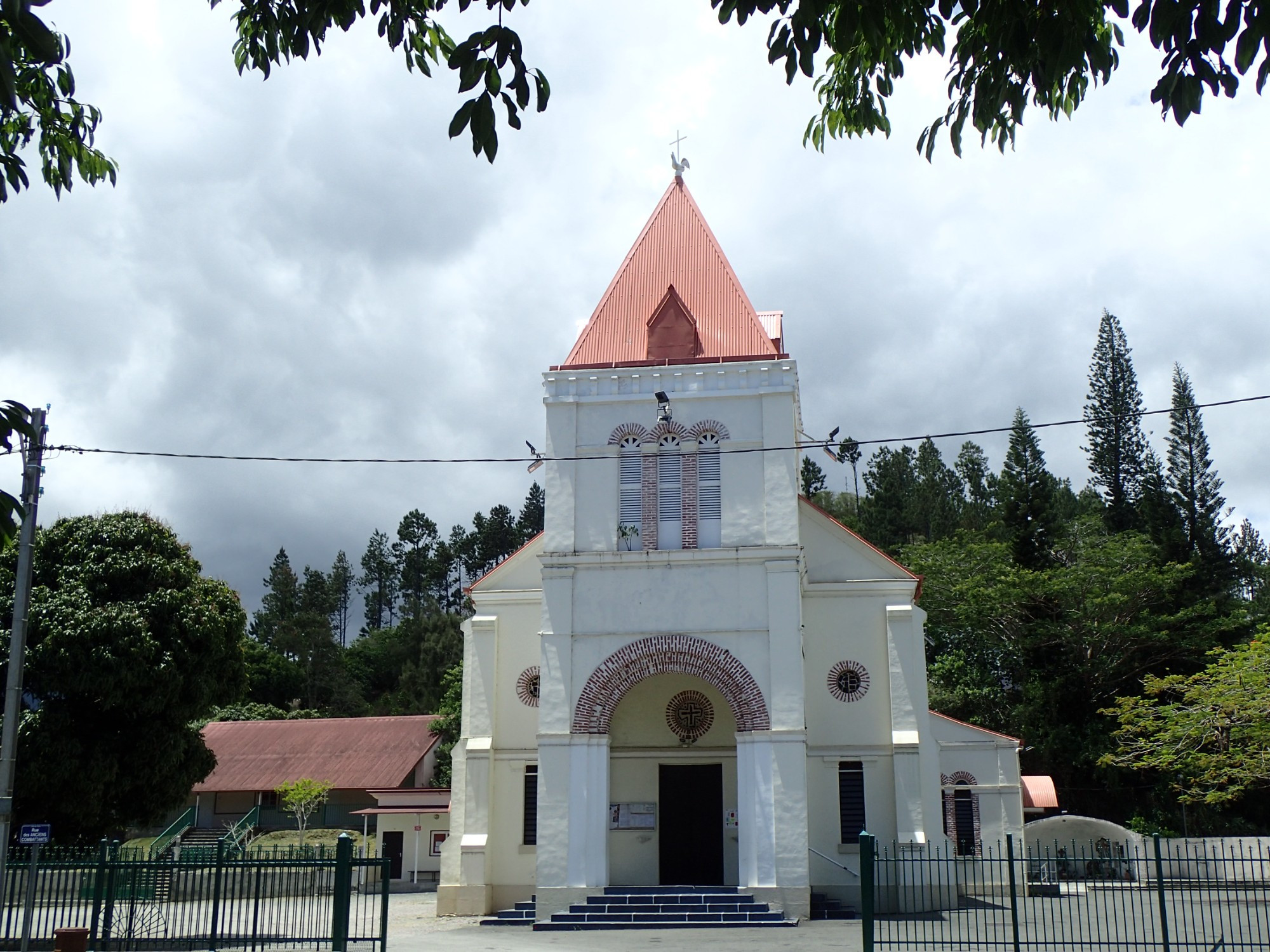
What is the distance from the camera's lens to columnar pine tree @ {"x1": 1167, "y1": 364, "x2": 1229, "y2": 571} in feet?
162

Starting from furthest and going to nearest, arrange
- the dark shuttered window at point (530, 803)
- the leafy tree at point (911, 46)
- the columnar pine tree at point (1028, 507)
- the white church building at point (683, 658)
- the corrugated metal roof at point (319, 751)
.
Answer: the columnar pine tree at point (1028, 507)
the corrugated metal roof at point (319, 751)
the dark shuttered window at point (530, 803)
the white church building at point (683, 658)
the leafy tree at point (911, 46)

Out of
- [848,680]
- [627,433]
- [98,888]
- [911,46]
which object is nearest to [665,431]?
[627,433]

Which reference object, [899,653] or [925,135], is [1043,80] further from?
[899,653]

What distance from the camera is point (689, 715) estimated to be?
22.7 metres

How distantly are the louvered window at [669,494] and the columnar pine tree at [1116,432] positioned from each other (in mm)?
37341

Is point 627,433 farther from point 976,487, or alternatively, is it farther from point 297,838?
point 976,487

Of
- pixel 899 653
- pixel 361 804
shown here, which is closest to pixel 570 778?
pixel 899 653

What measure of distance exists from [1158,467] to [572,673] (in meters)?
40.7

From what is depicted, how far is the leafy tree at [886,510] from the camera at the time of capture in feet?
217

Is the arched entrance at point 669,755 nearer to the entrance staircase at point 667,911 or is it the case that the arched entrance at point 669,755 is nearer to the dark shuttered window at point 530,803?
the entrance staircase at point 667,911

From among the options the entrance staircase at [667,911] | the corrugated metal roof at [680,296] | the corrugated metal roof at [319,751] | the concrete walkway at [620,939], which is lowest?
the concrete walkway at [620,939]

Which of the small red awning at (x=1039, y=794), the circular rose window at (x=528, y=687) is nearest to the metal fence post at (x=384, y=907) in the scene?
the circular rose window at (x=528, y=687)

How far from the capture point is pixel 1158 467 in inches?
2083

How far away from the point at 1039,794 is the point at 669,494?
22.1 m
